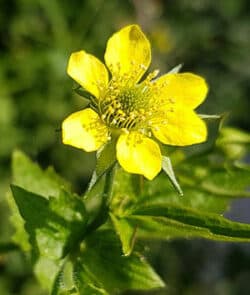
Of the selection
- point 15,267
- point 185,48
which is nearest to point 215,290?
point 15,267

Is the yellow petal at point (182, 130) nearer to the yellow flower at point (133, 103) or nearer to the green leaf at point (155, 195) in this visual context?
the yellow flower at point (133, 103)

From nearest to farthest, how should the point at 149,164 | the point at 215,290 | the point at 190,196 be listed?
1. the point at 149,164
2. the point at 190,196
3. the point at 215,290

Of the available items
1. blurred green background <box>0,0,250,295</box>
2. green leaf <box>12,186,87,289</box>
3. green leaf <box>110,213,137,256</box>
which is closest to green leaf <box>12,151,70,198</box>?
green leaf <box>12,186,87,289</box>

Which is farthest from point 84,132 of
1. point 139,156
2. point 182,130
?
point 182,130

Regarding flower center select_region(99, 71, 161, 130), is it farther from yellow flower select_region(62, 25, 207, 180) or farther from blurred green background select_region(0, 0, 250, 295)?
blurred green background select_region(0, 0, 250, 295)

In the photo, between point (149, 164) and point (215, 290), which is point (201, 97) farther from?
point (215, 290)

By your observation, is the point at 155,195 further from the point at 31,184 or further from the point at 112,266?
the point at 31,184
